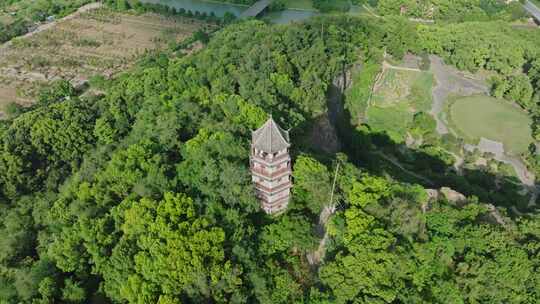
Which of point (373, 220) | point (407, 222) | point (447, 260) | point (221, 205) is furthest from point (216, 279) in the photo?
point (447, 260)

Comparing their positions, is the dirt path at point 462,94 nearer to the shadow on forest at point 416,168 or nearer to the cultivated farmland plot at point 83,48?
the shadow on forest at point 416,168

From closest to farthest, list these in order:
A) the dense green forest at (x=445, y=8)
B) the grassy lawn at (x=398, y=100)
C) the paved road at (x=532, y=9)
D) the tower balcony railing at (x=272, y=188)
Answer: the tower balcony railing at (x=272, y=188), the grassy lawn at (x=398, y=100), the dense green forest at (x=445, y=8), the paved road at (x=532, y=9)

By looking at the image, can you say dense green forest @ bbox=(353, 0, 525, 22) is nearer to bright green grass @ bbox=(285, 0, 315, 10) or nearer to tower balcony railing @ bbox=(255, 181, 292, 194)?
bright green grass @ bbox=(285, 0, 315, 10)

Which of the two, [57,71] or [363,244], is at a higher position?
[363,244]

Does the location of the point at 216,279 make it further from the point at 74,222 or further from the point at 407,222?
the point at 74,222

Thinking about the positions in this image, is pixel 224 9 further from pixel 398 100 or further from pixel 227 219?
pixel 227 219

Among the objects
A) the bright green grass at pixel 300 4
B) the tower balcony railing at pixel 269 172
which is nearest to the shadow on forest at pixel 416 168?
the tower balcony railing at pixel 269 172

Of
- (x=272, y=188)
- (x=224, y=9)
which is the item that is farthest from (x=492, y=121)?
(x=224, y=9)
